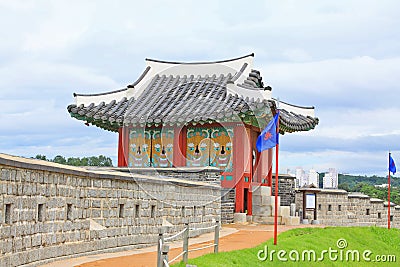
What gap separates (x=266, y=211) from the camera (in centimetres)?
2569

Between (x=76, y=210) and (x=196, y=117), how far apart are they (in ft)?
40.0

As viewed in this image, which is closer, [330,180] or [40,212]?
[40,212]

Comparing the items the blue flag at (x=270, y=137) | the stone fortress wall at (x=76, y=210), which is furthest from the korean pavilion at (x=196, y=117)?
the blue flag at (x=270, y=137)

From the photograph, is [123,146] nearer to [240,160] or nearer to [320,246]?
[240,160]

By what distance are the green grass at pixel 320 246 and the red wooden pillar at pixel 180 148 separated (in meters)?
7.04

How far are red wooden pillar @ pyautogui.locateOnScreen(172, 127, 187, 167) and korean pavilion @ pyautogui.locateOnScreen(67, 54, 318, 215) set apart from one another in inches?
1.7

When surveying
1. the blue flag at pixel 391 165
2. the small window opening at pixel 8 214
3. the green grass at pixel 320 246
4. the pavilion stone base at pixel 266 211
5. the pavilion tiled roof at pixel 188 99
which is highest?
the pavilion tiled roof at pixel 188 99

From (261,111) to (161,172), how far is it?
4.74 metres

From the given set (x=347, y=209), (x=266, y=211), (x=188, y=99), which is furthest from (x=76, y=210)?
(x=347, y=209)

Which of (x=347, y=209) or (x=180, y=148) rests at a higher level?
(x=180, y=148)

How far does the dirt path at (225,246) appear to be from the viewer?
12.4 meters

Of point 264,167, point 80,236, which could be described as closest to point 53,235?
point 80,236

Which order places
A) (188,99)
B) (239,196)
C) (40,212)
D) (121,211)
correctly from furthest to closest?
(188,99), (239,196), (121,211), (40,212)

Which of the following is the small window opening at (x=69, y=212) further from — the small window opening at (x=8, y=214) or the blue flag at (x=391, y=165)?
the blue flag at (x=391, y=165)
